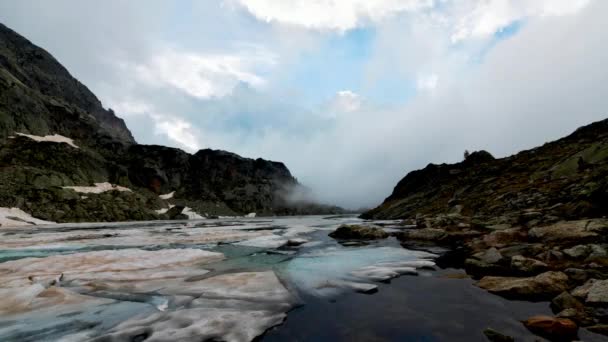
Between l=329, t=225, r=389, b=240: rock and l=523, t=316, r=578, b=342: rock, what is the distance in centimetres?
2108

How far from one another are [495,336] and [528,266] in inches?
248

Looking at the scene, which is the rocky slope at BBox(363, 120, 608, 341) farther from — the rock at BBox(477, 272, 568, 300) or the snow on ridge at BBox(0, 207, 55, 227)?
the snow on ridge at BBox(0, 207, 55, 227)

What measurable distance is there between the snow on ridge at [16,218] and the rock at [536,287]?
104 meters

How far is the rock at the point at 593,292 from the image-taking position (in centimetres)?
725

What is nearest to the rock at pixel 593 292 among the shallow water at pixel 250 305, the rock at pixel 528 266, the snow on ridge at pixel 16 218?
the shallow water at pixel 250 305

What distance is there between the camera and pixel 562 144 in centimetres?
4806

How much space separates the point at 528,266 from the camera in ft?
36.0

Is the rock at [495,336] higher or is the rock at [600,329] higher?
the rock at [600,329]

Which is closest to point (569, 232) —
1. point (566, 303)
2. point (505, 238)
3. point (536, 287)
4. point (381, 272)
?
point (505, 238)

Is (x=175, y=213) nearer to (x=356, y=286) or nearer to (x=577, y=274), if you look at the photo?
→ (x=356, y=286)

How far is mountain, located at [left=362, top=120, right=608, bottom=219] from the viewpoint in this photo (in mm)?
18797

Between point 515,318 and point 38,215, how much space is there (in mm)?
121906

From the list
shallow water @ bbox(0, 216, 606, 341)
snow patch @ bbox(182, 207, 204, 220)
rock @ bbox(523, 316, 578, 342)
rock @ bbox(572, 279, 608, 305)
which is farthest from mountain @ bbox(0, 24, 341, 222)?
rock @ bbox(572, 279, 608, 305)

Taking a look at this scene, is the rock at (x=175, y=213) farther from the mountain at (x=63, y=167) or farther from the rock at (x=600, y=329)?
the rock at (x=600, y=329)
